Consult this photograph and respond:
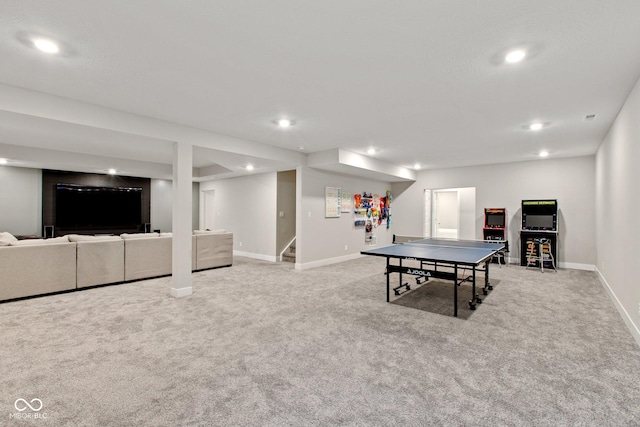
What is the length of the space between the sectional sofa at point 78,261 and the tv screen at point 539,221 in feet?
23.8

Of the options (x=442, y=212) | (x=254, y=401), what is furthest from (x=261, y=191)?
(x=442, y=212)

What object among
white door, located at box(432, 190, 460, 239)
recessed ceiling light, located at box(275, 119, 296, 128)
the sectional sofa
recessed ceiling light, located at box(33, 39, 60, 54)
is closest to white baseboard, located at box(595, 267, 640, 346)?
recessed ceiling light, located at box(275, 119, 296, 128)

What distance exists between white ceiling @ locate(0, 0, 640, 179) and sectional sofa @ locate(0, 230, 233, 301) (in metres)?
1.74

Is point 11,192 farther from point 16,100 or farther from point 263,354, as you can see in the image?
point 263,354

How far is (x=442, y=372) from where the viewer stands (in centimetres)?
236

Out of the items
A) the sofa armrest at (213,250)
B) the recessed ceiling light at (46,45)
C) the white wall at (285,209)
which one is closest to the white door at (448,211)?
the white wall at (285,209)

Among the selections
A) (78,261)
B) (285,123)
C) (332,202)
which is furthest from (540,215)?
(78,261)

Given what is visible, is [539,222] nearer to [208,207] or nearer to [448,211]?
[448,211]

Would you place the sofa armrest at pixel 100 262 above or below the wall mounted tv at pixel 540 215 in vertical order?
below

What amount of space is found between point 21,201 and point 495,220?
11435mm

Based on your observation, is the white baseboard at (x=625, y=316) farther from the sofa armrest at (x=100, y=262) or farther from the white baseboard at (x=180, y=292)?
the sofa armrest at (x=100, y=262)

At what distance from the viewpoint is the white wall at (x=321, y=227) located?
6570mm

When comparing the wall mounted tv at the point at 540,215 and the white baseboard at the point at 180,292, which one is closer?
the white baseboard at the point at 180,292
